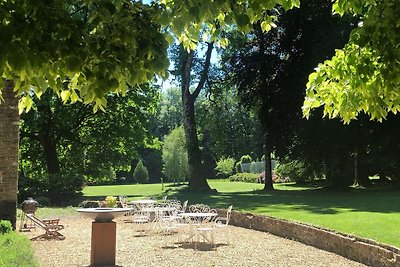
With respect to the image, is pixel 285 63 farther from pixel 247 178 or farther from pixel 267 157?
pixel 247 178

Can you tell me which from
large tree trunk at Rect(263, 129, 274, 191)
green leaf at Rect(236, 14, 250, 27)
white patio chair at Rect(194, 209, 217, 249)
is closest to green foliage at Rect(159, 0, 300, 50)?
green leaf at Rect(236, 14, 250, 27)

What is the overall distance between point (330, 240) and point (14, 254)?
729 cm

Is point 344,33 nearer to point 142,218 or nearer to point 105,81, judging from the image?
point 142,218

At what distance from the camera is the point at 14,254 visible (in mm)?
7336

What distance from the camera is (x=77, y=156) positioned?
3369 centimetres

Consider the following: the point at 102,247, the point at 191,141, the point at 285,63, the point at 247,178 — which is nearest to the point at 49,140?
the point at 191,141

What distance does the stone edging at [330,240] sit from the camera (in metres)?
9.32

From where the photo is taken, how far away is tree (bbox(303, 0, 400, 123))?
13.8ft

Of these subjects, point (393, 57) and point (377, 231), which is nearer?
point (393, 57)

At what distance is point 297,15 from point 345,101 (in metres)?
23.9

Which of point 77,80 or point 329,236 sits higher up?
point 77,80

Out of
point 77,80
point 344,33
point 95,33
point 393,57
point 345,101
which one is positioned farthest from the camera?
point 344,33

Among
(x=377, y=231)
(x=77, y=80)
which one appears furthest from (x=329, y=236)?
(x=77, y=80)

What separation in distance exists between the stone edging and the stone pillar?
7.51 metres
